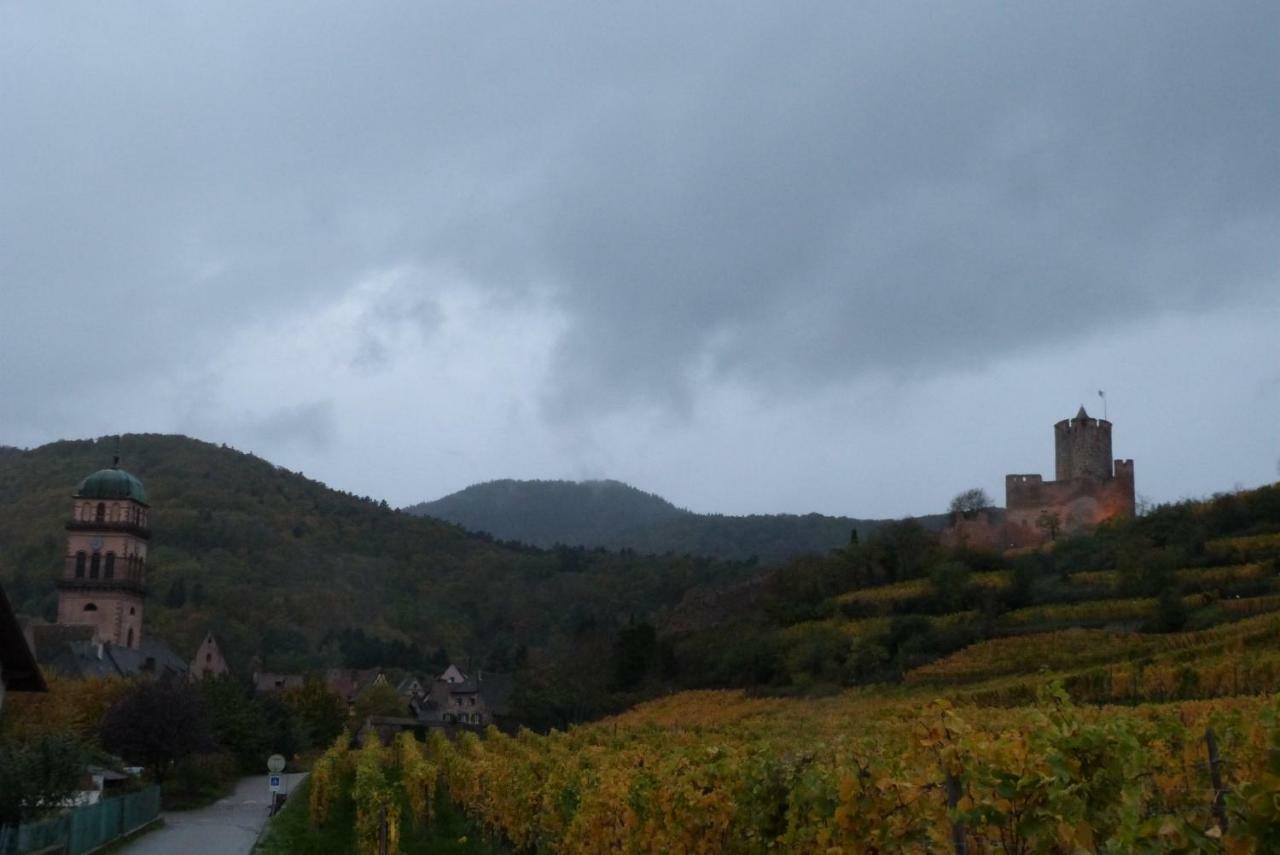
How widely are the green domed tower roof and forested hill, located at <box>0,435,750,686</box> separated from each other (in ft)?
79.6

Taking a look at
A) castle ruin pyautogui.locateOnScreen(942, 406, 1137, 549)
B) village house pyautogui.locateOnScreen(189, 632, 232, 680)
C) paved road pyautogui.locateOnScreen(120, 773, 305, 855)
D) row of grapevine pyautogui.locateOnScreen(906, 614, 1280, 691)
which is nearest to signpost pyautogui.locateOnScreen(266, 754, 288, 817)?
paved road pyautogui.locateOnScreen(120, 773, 305, 855)

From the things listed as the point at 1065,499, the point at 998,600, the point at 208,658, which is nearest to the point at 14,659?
the point at 998,600

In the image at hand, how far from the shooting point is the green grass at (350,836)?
21953mm

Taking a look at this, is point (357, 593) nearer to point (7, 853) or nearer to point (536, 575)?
point (536, 575)

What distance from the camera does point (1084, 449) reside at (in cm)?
7488

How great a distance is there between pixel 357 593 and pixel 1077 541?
78528mm

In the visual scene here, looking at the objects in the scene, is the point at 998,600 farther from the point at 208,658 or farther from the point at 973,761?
the point at 973,761

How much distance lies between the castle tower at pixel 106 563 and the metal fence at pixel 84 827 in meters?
43.7

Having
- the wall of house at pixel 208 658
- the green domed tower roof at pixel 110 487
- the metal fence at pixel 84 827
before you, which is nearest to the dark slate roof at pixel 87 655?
the wall of house at pixel 208 658

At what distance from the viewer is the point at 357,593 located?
124875mm

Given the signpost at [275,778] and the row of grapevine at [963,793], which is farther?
the signpost at [275,778]

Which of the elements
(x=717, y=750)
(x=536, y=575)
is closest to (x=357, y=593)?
(x=536, y=575)

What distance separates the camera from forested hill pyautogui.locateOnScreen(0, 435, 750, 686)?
107438mm

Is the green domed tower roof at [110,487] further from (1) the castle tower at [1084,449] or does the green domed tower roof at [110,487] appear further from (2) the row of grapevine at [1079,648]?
(1) the castle tower at [1084,449]
